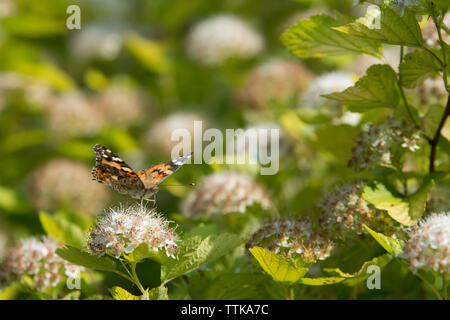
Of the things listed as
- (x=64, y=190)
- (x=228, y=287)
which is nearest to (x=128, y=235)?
(x=228, y=287)

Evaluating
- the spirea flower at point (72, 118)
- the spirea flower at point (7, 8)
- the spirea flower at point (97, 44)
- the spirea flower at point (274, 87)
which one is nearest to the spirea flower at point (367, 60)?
the spirea flower at point (274, 87)

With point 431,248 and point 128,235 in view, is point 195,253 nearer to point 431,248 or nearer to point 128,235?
point 128,235

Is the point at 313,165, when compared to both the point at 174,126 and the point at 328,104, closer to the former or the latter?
the point at 328,104

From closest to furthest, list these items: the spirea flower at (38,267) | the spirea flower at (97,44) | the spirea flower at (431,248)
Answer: the spirea flower at (431,248) → the spirea flower at (38,267) → the spirea flower at (97,44)

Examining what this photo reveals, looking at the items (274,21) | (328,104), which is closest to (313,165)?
(328,104)

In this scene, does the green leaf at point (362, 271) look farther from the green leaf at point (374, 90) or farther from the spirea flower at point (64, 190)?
the spirea flower at point (64, 190)
